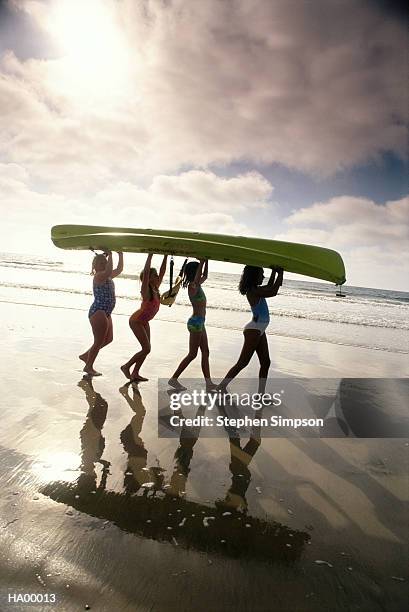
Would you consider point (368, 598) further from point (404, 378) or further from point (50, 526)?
point (404, 378)

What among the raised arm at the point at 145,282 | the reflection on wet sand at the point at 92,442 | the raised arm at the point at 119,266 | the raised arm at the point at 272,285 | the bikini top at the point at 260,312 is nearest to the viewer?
the reflection on wet sand at the point at 92,442

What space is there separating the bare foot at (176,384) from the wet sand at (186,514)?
870mm

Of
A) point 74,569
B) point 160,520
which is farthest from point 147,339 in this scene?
point 74,569

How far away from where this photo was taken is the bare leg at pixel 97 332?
6625mm

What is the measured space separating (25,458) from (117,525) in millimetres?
1401

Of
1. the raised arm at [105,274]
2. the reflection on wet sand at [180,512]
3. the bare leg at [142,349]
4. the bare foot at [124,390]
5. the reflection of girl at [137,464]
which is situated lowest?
the bare foot at [124,390]

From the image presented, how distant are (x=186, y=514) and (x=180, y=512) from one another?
53 mm

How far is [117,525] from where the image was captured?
9.24ft

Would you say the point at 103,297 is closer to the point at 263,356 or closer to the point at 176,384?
the point at 176,384

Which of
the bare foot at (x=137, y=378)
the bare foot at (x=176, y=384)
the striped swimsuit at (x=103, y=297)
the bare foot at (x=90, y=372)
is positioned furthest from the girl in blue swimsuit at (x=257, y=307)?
the bare foot at (x=90, y=372)

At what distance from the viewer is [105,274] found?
21.4 feet

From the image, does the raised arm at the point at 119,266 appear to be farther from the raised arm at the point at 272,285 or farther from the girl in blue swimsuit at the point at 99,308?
the raised arm at the point at 272,285

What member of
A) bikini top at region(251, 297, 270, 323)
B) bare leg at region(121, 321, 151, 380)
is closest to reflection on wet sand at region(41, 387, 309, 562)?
bikini top at region(251, 297, 270, 323)

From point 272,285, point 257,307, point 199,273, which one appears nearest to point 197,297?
point 199,273
